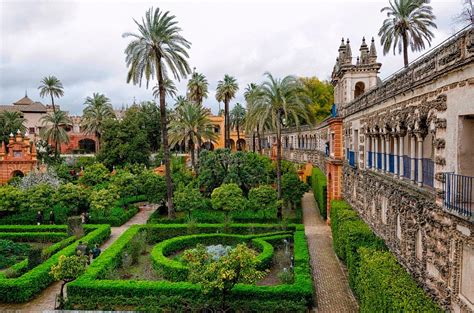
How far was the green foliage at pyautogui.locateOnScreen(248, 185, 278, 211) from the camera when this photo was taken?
30.2 meters

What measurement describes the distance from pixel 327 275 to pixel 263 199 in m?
10.7

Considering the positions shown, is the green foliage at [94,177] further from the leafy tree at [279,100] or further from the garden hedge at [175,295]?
the garden hedge at [175,295]

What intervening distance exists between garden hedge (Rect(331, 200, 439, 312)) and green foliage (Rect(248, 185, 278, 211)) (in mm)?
10246

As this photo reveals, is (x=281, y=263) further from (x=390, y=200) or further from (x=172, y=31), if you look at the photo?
(x=172, y=31)

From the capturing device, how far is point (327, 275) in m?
20.2

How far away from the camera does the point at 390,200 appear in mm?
15195

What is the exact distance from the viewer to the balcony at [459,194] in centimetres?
869

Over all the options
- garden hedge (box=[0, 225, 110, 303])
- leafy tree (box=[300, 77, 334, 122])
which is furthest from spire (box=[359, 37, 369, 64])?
leafy tree (box=[300, 77, 334, 122])

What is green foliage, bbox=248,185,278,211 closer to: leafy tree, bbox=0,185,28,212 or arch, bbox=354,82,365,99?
arch, bbox=354,82,365,99

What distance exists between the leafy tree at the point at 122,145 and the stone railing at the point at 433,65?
3952 cm

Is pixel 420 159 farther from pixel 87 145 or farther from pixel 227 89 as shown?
pixel 87 145

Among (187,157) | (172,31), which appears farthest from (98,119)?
(172,31)

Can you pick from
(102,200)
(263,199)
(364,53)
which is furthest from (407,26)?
(102,200)

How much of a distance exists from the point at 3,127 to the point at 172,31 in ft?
157
